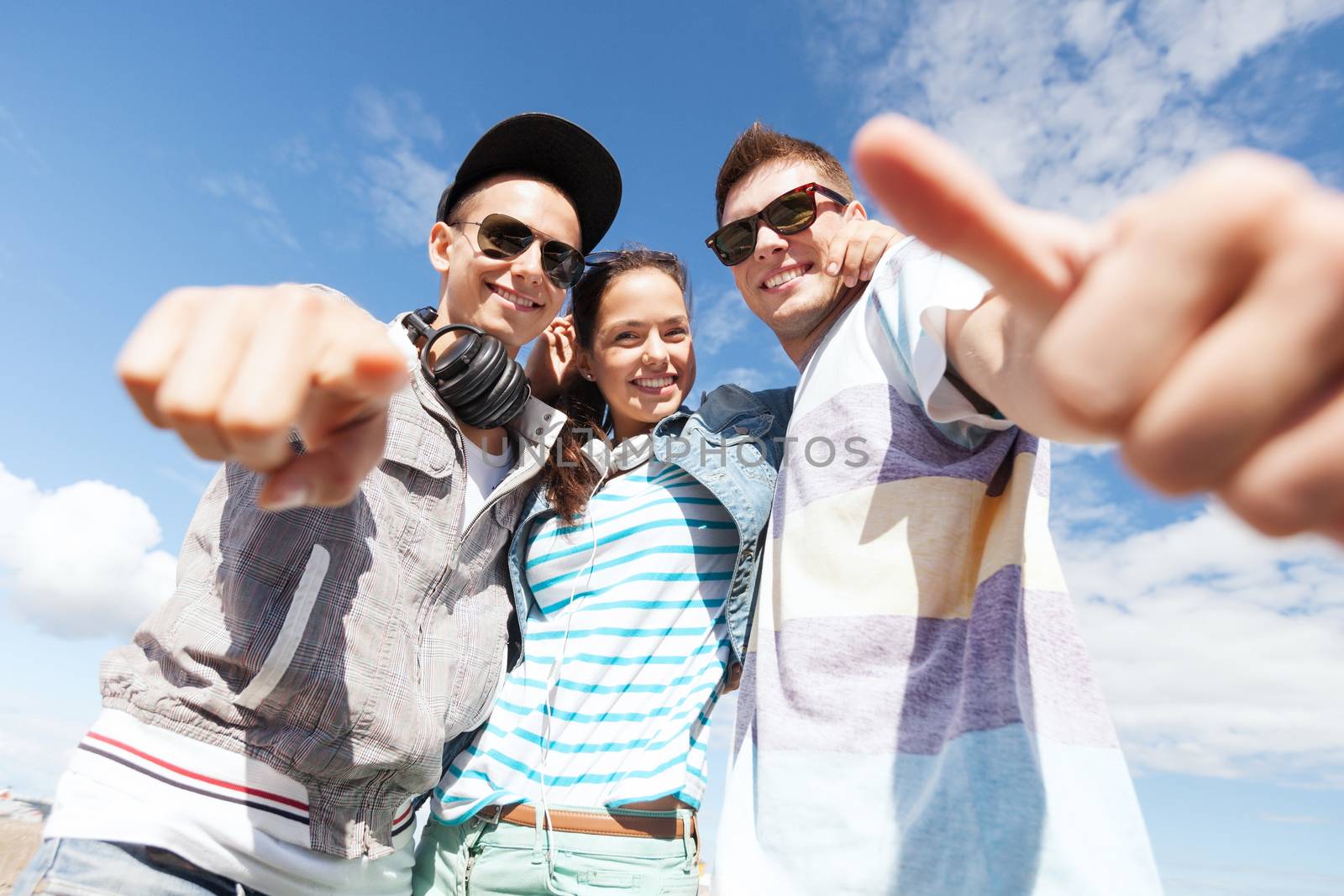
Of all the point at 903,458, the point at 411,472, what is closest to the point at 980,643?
the point at 903,458

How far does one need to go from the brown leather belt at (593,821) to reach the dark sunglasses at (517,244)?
2025mm

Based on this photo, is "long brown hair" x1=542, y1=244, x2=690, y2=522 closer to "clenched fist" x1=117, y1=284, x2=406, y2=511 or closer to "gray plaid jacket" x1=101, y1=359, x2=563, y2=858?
"gray plaid jacket" x1=101, y1=359, x2=563, y2=858

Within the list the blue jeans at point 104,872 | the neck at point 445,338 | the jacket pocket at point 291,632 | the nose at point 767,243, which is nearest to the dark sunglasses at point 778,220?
the nose at point 767,243

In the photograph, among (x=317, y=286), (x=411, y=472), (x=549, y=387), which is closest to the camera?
(x=317, y=286)

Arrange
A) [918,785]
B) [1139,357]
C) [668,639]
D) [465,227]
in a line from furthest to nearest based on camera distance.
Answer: [465,227], [668,639], [918,785], [1139,357]

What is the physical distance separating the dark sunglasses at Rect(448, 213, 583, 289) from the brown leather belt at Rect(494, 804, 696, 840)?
202 centimetres

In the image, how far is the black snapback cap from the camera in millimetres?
3129

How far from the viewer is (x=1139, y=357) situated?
61cm

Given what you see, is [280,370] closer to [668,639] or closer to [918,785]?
[918,785]

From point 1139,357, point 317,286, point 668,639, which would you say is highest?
point 317,286

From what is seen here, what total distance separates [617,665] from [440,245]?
6.36 feet

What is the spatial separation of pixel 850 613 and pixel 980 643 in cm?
29

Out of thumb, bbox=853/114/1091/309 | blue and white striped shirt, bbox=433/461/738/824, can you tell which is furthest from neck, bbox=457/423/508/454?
thumb, bbox=853/114/1091/309

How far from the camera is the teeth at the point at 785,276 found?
2.89 metres
